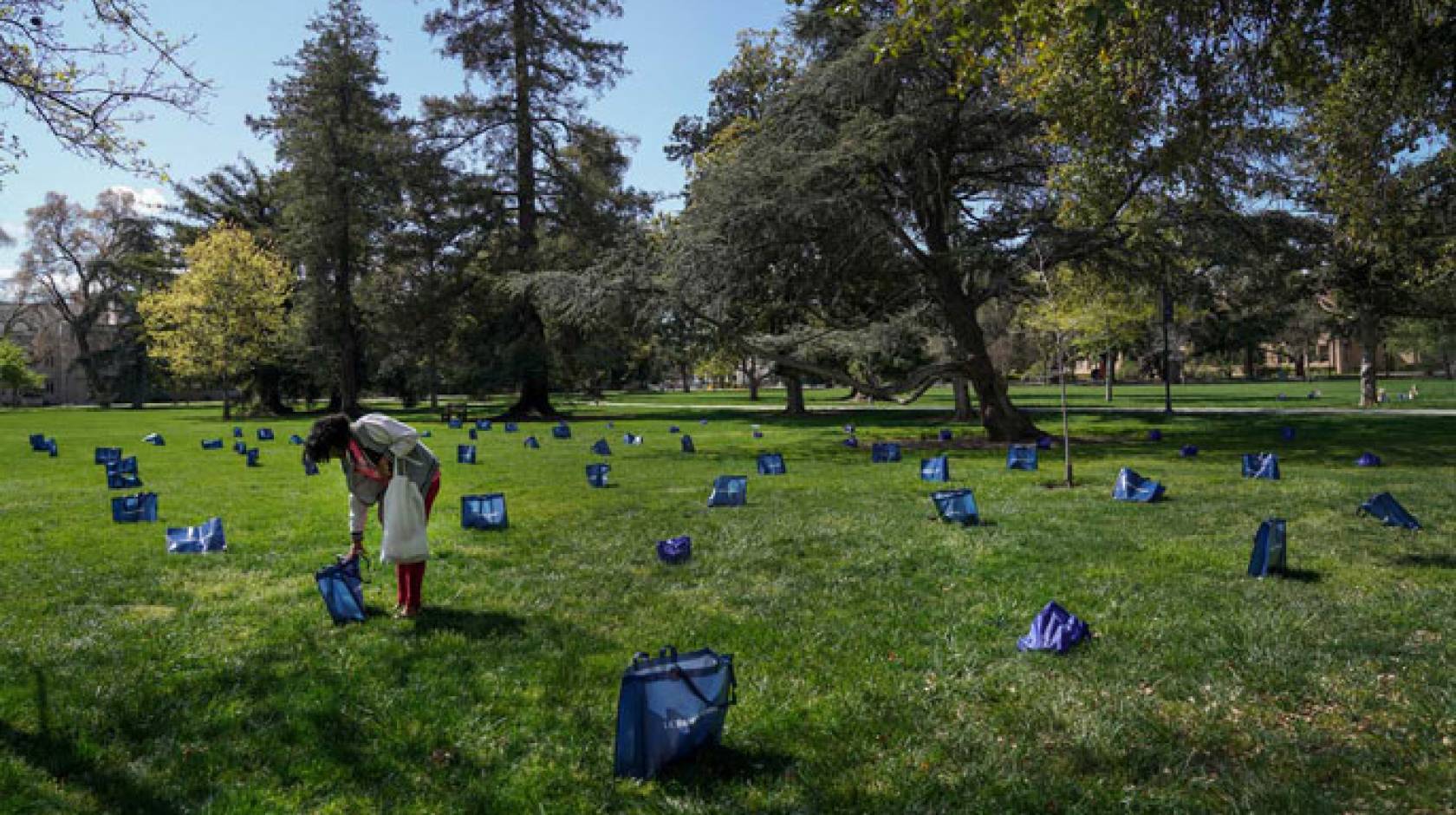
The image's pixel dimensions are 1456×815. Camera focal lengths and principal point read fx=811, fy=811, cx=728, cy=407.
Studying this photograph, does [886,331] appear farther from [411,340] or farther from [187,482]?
[411,340]

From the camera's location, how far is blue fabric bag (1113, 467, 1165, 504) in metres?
9.73

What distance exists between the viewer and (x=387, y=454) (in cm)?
550

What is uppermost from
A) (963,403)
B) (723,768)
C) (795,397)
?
(795,397)

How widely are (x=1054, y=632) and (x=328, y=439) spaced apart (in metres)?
4.76

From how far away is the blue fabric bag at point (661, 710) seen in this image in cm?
317

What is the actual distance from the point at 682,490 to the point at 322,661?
283 inches

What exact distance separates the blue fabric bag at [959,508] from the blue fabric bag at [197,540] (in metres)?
7.01

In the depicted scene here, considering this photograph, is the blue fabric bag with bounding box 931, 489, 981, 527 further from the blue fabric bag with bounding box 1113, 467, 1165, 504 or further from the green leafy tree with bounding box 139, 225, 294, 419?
the green leafy tree with bounding box 139, 225, 294, 419

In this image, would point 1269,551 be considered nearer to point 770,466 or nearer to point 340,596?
point 340,596

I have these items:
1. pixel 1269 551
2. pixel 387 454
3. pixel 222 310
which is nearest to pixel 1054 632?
pixel 1269 551

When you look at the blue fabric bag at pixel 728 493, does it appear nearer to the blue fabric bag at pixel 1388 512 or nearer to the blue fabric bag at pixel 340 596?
the blue fabric bag at pixel 340 596

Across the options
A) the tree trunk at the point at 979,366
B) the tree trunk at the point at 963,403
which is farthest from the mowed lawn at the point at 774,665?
the tree trunk at the point at 963,403

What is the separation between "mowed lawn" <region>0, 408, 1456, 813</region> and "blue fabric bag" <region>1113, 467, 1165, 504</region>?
0.65m

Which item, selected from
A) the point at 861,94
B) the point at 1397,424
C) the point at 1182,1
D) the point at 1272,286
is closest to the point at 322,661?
the point at 1182,1
